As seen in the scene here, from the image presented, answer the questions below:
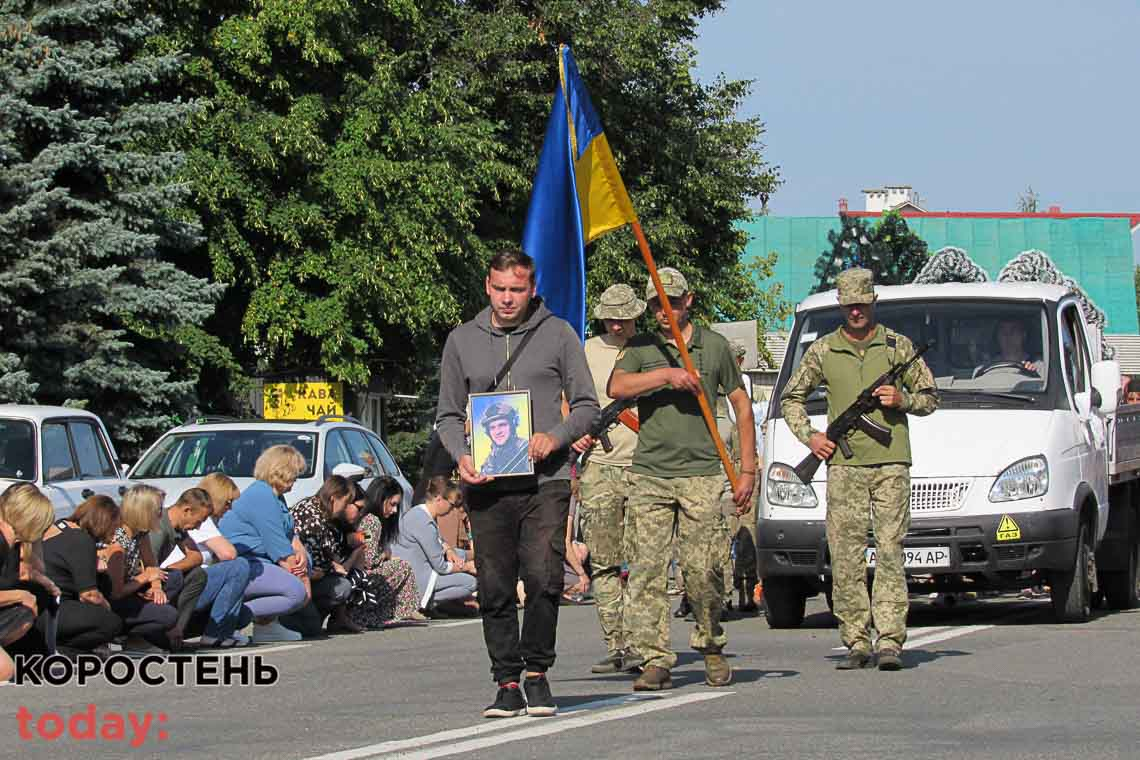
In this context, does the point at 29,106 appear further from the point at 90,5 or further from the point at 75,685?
the point at 75,685

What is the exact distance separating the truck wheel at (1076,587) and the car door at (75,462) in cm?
723

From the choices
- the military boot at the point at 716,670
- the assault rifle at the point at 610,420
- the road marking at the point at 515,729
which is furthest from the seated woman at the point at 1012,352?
the road marking at the point at 515,729

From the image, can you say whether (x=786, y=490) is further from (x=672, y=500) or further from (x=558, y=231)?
(x=672, y=500)

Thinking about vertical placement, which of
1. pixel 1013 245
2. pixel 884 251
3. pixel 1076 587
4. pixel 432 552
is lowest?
pixel 1076 587

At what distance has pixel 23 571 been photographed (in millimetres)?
11688

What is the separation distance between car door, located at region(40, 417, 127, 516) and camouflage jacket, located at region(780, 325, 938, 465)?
649 centimetres

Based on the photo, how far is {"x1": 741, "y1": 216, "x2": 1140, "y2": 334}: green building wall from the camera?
85.7 m

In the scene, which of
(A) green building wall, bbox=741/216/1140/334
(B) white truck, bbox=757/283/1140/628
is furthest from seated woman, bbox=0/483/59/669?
(A) green building wall, bbox=741/216/1140/334

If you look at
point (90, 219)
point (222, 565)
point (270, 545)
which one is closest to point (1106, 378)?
point (270, 545)

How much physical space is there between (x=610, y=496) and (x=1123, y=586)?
6.74 meters

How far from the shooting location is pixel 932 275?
22.2 metres

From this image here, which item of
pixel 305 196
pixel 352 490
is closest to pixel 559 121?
pixel 352 490

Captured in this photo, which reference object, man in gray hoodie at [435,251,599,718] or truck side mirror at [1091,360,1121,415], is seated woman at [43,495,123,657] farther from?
truck side mirror at [1091,360,1121,415]

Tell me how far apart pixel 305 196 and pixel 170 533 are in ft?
60.9
